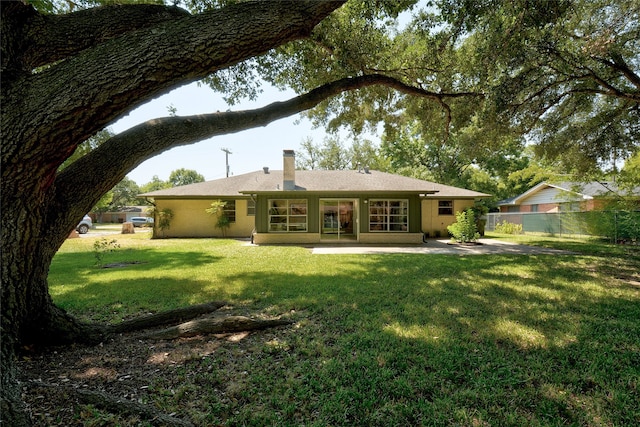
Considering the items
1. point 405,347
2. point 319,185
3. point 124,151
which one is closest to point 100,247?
point 124,151

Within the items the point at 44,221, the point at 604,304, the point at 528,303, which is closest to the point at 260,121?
the point at 44,221


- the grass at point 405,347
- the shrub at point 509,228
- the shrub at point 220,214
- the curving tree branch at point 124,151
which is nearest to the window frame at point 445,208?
the shrub at point 509,228

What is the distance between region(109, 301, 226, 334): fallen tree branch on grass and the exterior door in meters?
10.2

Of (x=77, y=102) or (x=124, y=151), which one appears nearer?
(x=77, y=102)

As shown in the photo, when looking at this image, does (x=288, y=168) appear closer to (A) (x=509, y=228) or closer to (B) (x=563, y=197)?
(A) (x=509, y=228)

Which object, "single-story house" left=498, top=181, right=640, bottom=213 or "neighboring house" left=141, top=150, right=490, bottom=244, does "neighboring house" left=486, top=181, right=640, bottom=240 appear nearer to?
"single-story house" left=498, top=181, right=640, bottom=213

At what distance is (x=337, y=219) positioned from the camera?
49.9ft

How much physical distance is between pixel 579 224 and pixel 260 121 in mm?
19239

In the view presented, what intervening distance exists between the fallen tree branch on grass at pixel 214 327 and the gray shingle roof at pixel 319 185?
991 cm

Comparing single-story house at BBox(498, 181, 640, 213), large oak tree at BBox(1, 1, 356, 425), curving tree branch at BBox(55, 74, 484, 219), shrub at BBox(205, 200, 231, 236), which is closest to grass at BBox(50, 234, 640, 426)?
large oak tree at BBox(1, 1, 356, 425)

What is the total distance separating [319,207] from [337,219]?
1.65 metres

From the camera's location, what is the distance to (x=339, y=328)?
3.83 meters

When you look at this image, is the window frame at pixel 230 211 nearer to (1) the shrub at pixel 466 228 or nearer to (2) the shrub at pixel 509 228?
(1) the shrub at pixel 466 228

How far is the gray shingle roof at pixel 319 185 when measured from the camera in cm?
1376
